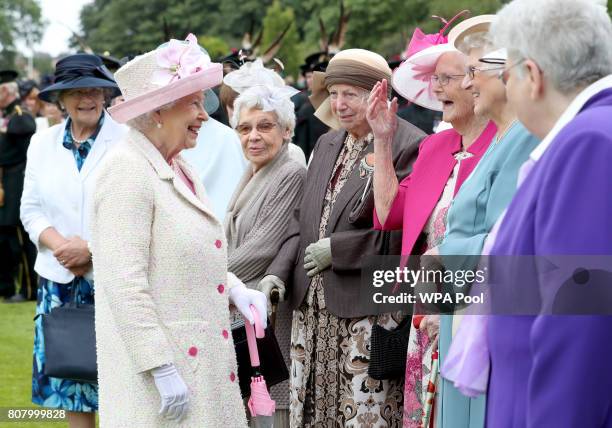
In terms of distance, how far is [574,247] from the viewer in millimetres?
2334

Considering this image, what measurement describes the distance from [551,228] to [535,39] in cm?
49

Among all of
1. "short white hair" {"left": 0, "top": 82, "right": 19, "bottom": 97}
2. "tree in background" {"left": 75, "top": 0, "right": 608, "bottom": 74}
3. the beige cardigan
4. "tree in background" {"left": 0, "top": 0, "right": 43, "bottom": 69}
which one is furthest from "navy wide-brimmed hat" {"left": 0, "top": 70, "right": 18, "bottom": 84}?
"tree in background" {"left": 0, "top": 0, "right": 43, "bottom": 69}

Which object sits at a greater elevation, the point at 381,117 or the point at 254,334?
the point at 381,117

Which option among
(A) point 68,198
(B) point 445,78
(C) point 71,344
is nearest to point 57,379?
(C) point 71,344

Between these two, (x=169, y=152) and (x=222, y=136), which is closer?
(x=169, y=152)

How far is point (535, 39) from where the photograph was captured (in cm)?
254

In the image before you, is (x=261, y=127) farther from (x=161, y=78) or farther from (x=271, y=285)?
(x=161, y=78)

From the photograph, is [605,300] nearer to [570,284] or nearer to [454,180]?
[570,284]

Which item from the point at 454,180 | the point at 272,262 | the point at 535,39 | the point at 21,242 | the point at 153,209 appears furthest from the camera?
the point at 21,242

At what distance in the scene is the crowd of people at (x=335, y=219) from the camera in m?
2.45

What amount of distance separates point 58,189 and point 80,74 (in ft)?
2.24

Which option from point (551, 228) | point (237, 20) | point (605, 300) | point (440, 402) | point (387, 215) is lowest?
point (440, 402)

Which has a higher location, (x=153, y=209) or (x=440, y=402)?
(x=153, y=209)

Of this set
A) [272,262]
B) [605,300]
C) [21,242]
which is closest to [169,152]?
[272,262]
